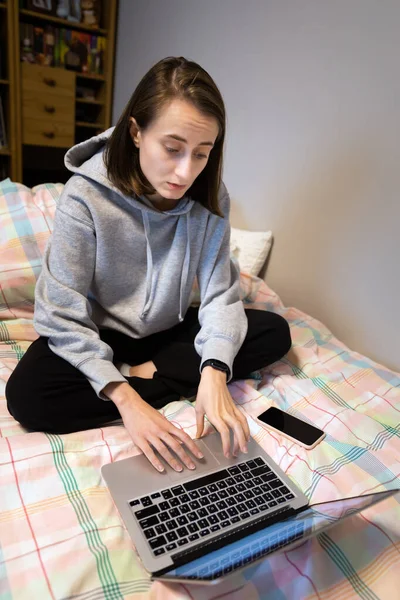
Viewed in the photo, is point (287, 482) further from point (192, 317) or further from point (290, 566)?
point (192, 317)

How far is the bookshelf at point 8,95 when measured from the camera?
6.64ft

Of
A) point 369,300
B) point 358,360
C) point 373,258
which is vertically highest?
point 373,258

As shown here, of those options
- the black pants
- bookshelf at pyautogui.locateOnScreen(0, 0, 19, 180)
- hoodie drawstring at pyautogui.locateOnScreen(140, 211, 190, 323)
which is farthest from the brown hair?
bookshelf at pyautogui.locateOnScreen(0, 0, 19, 180)

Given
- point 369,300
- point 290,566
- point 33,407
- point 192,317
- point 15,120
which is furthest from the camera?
point 15,120

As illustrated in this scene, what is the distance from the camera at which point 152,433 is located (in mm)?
723

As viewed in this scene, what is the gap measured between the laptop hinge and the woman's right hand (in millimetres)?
138

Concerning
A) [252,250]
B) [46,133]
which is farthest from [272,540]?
[46,133]

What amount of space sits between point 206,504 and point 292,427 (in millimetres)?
320

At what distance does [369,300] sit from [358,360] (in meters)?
0.18

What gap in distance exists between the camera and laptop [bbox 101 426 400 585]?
52 centimetres

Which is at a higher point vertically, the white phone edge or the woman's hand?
the woman's hand

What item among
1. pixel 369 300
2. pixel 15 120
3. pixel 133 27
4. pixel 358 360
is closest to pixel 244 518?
pixel 358 360

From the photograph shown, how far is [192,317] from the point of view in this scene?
1.14 metres

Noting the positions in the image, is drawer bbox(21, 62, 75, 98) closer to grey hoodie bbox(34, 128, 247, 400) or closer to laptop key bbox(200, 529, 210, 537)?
grey hoodie bbox(34, 128, 247, 400)
